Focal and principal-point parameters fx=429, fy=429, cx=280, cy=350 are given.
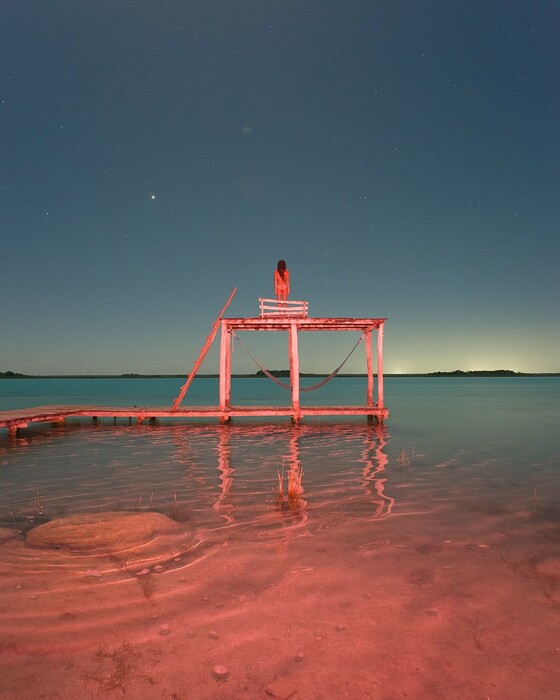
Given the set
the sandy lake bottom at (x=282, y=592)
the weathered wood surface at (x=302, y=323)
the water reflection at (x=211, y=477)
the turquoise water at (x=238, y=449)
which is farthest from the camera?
the weathered wood surface at (x=302, y=323)

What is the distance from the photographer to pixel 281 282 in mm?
19422

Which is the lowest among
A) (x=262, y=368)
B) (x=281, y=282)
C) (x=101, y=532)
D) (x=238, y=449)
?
(x=238, y=449)

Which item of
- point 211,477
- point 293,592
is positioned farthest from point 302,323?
point 293,592

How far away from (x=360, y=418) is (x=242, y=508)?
17.9 meters

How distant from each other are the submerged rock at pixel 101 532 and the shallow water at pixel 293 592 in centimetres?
18

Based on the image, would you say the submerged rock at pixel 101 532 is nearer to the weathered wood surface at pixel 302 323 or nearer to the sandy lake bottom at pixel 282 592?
the sandy lake bottom at pixel 282 592

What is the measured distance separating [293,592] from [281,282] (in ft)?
52.9

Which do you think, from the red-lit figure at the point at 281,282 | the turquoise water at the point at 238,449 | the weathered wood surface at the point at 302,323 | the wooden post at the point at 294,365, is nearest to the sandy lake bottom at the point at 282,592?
the turquoise water at the point at 238,449

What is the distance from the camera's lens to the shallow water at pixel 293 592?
3031 millimetres

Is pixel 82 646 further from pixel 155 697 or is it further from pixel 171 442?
pixel 171 442

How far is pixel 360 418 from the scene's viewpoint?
24.3 metres

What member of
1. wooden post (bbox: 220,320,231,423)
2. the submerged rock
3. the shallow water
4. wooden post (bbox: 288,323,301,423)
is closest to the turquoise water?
the shallow water

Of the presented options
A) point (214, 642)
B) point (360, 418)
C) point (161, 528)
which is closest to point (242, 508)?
point (161, 528)

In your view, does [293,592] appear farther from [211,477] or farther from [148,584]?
[211,477]
